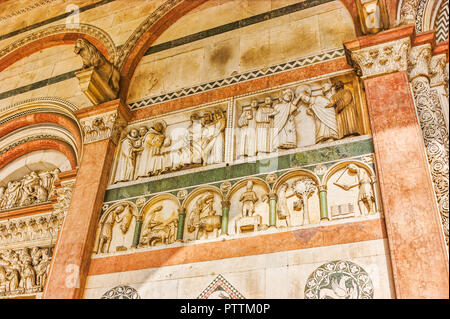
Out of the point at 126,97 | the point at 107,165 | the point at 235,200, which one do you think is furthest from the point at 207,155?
the point at 126,97

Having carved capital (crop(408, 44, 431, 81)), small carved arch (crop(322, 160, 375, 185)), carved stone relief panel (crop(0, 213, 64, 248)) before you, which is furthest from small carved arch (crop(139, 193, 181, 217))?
carved capital (crop(408, 44, 431, 81))

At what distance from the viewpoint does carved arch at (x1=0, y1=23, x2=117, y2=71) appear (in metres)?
8.27

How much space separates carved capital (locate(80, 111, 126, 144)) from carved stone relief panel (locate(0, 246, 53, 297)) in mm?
1559

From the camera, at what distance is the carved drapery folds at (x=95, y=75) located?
6.77m

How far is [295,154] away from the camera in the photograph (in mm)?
5594

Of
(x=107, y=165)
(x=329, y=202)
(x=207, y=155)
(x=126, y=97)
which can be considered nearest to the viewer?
(x=329, y=202)

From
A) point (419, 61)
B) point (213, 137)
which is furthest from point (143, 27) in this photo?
point (419, 61)

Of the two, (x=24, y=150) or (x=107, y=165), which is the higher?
(x=24, y=150)

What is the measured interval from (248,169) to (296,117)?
856mm

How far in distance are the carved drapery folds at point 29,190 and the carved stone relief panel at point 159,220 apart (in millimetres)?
2264

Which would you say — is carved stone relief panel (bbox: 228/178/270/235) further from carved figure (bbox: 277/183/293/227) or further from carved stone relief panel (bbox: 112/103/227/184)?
carved stone relief panel (bbox: 112/103/227/184)

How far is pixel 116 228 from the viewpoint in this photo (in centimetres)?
598

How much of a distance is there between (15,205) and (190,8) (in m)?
3.88

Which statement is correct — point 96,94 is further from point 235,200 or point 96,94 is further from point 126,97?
point 235,200
